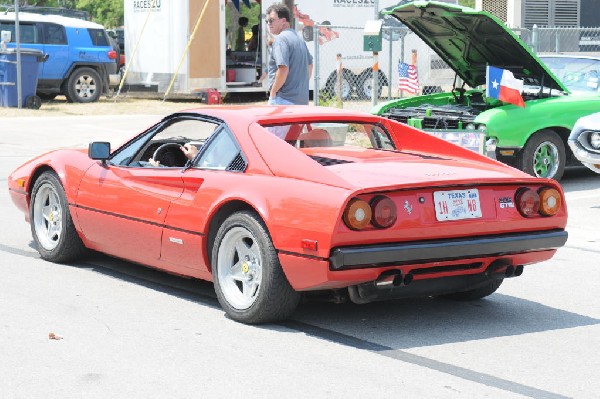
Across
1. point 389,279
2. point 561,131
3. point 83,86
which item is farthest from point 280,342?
point 83,86

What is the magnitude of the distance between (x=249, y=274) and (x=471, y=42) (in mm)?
7311

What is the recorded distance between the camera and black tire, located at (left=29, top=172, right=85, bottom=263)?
7609mm

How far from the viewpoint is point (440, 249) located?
5.79 metres

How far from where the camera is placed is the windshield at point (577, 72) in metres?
13.2

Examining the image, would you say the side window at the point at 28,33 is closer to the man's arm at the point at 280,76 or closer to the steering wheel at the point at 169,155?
the man's arm at the point at 280,76

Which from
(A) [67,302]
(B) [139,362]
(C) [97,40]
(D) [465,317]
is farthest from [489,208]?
(C) [97,40]

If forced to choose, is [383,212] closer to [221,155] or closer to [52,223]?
[221,155]

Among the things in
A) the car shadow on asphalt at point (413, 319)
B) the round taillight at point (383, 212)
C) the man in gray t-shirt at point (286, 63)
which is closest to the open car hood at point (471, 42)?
the man in gray t-shirt at point (286, 63)

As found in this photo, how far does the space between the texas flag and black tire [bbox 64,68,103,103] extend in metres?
14.5

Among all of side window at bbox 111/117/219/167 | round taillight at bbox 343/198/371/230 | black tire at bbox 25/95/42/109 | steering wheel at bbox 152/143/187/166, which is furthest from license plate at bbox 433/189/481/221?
black tire at bbox 25/95/42/109

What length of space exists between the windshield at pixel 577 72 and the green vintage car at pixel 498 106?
38cm

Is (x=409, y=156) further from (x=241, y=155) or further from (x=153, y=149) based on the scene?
(x=153, y=149)

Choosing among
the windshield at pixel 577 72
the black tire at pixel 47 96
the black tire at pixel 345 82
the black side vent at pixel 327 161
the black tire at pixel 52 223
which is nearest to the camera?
the black side vent at pixel 327 161

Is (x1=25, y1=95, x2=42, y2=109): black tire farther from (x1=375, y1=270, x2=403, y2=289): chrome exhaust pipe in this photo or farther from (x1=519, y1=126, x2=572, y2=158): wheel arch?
(x1=375, y1=270, x2=403, y2=289): chrome exhaust pipe
